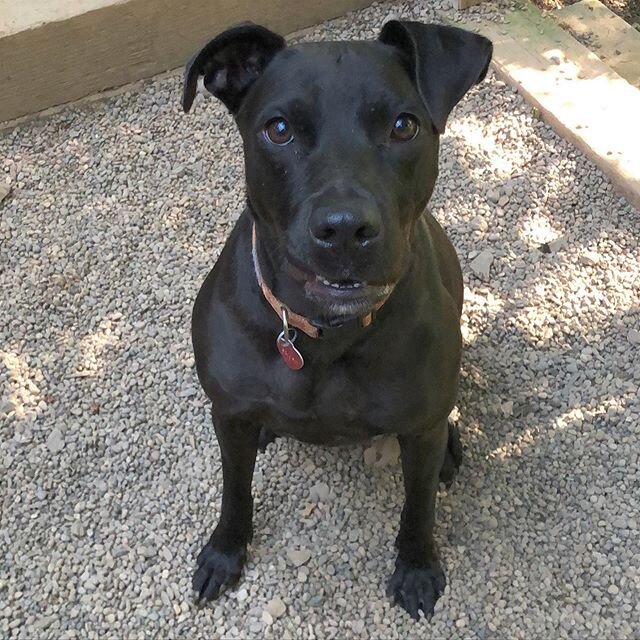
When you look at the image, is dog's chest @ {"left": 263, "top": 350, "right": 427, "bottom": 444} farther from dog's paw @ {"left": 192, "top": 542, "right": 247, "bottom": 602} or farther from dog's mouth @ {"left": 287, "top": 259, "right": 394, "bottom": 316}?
dog's paw @ {"left": 192, "top": 542, "right": 247, "bottom": 602}

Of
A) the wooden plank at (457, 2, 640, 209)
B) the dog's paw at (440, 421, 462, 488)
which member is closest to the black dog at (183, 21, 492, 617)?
the dog's paw at (440, 421, 462, 488)

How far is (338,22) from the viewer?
438cm

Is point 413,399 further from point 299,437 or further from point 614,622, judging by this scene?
point 614,622

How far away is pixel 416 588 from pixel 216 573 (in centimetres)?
55

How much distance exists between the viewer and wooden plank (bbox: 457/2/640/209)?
12.3ft

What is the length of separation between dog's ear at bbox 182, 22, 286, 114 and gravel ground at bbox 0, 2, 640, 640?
1.24 m

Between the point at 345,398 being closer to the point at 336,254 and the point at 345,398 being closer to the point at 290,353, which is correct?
the point at 290,353

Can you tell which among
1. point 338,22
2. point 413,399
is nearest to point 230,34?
point 413,399

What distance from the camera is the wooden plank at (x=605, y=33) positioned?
13.8ft

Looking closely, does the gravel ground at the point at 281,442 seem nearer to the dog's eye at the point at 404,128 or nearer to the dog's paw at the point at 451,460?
the dog's paw at the point at 451,460

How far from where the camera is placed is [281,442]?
3.08 m

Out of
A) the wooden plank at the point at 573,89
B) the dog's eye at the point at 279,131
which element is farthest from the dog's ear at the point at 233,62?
the wooden plank at the point at 573,89

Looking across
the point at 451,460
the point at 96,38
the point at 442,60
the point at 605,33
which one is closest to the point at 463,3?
the point at 605,33

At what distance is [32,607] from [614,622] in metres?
1.60
